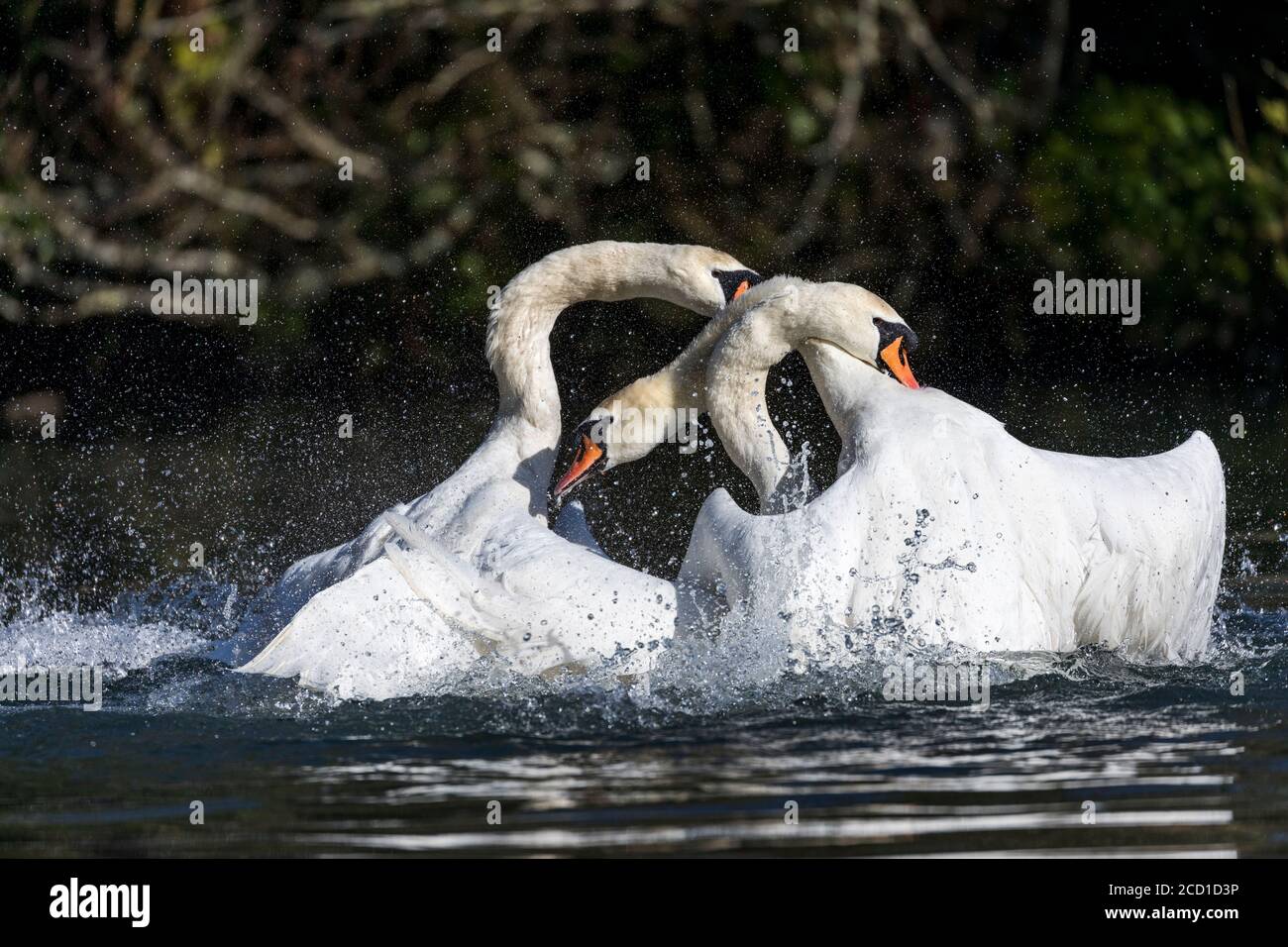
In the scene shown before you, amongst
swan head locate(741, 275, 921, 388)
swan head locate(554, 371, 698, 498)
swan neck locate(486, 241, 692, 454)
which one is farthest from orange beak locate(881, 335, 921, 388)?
swan neck locate(486, 241, 692, 454)

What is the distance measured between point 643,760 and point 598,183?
10027 millimetres

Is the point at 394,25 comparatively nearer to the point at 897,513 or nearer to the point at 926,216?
the point at 926,216

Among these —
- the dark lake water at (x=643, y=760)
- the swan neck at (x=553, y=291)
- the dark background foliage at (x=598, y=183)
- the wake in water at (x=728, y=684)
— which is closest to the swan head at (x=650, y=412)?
the swan neck at (x=553, y=291)

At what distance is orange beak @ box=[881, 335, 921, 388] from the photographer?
6602 millimetres

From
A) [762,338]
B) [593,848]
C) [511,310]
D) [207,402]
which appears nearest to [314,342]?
[207,402]

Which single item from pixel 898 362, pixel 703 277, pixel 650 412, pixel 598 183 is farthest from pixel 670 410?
pixel 598 183

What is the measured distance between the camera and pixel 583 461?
714cm

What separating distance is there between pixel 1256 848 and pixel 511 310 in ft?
13.7

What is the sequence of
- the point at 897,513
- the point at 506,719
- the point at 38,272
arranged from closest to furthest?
the point at 506,719 < the point at 897,513 < the point at 38,272

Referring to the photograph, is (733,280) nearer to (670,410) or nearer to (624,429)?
(670,410)

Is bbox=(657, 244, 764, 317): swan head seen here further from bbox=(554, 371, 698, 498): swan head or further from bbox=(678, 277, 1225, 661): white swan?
bbox=(678, 277, 1225, 661): white swan

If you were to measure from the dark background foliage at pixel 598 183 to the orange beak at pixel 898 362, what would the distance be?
6777 mm

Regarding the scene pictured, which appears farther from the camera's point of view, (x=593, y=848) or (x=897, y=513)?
(x=897, y=513)

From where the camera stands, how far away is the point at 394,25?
14.8 m
